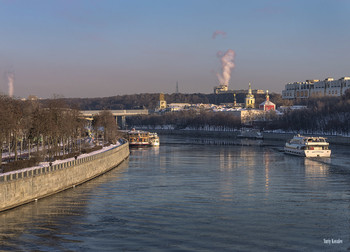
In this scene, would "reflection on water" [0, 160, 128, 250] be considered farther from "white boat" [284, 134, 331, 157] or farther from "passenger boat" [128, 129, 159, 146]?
"passenger boat" [128, 129, 159, 146]

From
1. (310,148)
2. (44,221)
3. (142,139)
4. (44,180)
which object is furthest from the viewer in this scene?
(142,139)

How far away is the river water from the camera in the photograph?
2859 centimetres

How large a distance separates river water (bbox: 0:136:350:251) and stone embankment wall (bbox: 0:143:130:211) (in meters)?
0.73

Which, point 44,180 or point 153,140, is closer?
point 44,180

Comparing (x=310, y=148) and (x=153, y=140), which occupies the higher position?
(x=153, y=140)

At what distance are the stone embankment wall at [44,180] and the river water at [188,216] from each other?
28.7 inches

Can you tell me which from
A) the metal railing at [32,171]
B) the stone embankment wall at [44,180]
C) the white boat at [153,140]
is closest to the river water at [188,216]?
the stone embankment wall at [44,180]

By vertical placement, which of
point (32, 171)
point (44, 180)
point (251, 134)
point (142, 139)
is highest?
point (32, 171)

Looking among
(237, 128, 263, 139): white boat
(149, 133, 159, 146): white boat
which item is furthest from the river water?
(237, 128, 263, 139): white boat

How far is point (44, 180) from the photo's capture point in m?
40.4

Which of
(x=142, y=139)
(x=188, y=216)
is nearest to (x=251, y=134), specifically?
(x=142, y=139)

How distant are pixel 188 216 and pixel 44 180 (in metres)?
11.6

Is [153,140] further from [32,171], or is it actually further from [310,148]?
[32,171]

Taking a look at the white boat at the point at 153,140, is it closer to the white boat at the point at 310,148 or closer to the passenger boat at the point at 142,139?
the passenger boat at the point at 142,139
